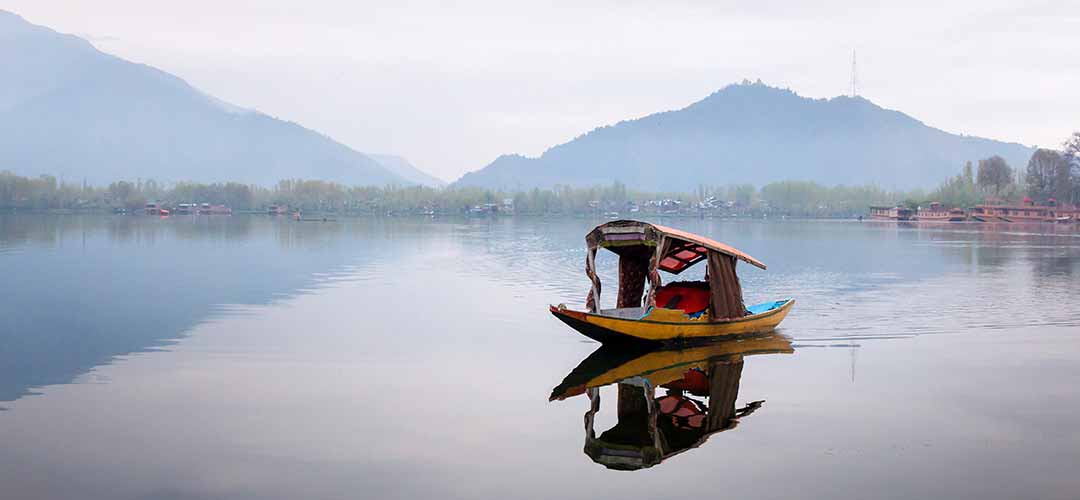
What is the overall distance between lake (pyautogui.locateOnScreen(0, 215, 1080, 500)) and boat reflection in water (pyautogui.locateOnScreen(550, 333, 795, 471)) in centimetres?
15

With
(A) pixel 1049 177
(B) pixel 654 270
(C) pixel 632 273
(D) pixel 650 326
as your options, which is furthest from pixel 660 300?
(A) pixel 1049 177

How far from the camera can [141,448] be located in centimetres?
1731

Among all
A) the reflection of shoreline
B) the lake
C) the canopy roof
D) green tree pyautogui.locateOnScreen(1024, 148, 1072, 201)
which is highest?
green tree pyautogui.locateOnScreen(1024, 148, 1072, 201)

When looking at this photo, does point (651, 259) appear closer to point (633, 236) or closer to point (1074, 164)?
point (633, 236)

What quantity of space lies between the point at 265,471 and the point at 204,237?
9184cm

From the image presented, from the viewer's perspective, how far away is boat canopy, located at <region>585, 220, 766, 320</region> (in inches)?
1050

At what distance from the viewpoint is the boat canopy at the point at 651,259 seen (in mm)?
26672

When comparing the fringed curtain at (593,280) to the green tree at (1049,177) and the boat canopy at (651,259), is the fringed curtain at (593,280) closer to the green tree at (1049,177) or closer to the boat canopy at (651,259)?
the boat canopy at (651,259)

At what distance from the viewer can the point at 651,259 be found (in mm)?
26625

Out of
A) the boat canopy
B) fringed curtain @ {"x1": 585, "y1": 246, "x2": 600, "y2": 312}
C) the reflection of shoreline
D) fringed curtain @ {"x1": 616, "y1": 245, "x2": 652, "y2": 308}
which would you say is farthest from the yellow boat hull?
the reflection of shoreline

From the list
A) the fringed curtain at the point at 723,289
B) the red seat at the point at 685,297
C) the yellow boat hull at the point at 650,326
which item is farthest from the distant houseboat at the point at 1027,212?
the yellow boat hull at the point at 650,326

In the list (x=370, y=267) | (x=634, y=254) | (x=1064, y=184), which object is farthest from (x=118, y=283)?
(x=1064, y=184)

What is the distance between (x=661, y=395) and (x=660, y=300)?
308 inches

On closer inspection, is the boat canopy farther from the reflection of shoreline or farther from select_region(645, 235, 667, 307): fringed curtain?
the reflection of shoreline
